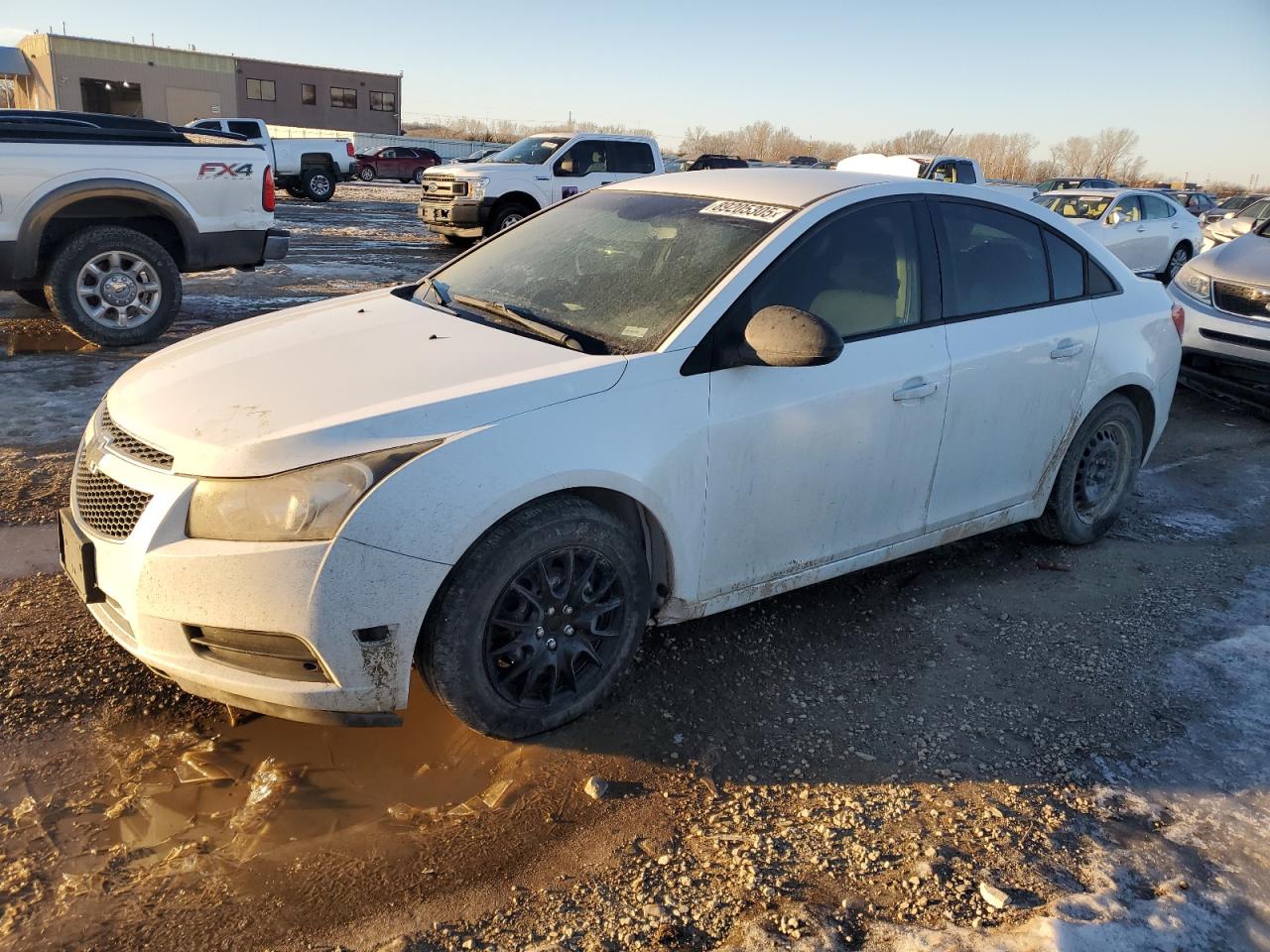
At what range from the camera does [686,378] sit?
3.06m

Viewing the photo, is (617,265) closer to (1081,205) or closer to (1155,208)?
(1081,205)

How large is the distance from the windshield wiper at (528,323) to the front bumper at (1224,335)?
601 cm

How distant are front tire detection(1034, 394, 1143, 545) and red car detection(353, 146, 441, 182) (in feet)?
113

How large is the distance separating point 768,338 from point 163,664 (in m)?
2.03

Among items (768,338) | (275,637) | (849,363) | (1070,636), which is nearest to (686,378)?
(768,338)

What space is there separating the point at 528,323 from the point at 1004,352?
196 cm

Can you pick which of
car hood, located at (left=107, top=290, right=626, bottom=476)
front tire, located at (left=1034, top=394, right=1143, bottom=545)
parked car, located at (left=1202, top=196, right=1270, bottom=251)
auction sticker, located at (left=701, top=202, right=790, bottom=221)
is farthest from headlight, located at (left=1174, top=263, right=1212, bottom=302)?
car hood, located at (left=107, top=290, right=626, bottom=476)

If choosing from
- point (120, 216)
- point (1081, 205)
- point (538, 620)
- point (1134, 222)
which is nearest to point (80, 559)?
point (538, 620)

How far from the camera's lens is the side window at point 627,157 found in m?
16.1

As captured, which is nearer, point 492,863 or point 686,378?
A: point 492,863

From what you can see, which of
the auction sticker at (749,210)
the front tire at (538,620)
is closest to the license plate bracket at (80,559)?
the front tire at (538,620)

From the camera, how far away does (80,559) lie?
2.79 m

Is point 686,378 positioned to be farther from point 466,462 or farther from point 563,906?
point 563,906

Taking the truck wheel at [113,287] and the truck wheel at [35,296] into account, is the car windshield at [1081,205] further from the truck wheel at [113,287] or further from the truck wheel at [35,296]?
the truck wheel at [35,296]
